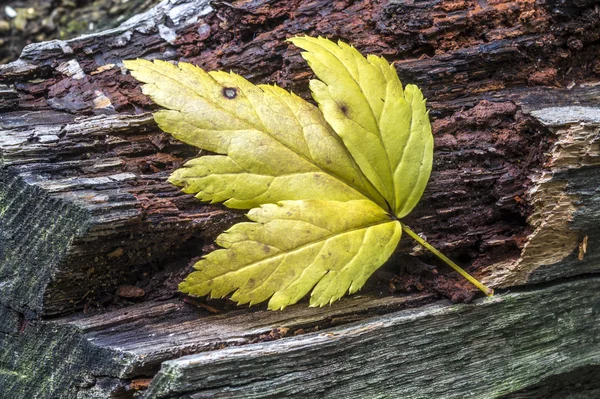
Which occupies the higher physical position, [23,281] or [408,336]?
[23,281]

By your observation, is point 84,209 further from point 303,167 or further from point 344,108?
point 344,108

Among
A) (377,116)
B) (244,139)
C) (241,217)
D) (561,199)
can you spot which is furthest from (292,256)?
(561,199)

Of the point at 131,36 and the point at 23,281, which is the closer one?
the point at 23,281

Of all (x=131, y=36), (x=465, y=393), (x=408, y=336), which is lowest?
(x=465, y=393)

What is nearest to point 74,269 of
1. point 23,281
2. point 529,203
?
point 23,281

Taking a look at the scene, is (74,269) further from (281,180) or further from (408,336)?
(408,336)

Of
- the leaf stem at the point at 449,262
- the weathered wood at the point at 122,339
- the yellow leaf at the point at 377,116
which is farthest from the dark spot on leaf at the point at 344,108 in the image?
the weathered wood at the point at 122,339

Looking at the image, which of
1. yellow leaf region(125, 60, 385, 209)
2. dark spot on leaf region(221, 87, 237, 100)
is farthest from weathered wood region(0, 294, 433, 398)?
dark spot on leaf region(221, 87, 237, 100)
